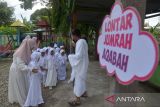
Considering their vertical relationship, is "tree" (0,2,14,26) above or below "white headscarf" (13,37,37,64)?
above

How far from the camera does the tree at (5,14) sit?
37.2 m

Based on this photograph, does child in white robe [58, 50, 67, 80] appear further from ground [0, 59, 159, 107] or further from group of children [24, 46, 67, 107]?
ground [0, 59, 159, 107]

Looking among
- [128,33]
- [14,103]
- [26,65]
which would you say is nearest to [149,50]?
[128,33]

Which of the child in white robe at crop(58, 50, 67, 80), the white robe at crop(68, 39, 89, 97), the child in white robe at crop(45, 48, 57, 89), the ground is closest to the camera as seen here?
the white robe at crop(68, 39, 89, 97)

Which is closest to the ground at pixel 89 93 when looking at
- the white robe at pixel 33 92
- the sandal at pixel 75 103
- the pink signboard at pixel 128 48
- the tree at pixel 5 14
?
the sandal at pixel 75 103

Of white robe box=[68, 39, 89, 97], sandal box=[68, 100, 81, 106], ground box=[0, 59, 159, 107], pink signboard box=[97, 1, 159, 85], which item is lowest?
ground box=[0, 59, 159, 107]

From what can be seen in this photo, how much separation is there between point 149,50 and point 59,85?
6884 mm

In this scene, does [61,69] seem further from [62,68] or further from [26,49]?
[26,49]

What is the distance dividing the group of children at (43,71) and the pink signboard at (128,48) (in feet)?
11.8

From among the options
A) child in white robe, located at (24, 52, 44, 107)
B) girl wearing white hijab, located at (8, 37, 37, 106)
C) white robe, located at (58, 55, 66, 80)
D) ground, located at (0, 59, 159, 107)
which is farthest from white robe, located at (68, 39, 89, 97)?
white robe, located at (58, 55, 66, 80)

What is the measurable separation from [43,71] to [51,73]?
5.95 ft

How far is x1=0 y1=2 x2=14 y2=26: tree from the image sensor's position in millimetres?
37219

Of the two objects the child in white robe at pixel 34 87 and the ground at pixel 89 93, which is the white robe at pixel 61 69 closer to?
the ground at pixel 89 93

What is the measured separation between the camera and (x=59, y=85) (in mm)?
8492
